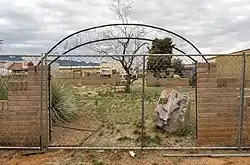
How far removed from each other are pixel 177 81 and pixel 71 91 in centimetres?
422

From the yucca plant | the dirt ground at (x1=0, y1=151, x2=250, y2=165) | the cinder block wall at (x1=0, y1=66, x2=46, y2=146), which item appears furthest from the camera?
the yucca plant

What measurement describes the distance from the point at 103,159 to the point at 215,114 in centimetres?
223

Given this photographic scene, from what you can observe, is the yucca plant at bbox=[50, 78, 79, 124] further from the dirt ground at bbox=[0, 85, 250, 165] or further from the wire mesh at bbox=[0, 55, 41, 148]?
the wire mesh at bbox=[0, 55, 41, 148]

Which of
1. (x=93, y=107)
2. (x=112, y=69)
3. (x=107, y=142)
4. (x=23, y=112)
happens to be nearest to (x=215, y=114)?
(x=107, y=142)

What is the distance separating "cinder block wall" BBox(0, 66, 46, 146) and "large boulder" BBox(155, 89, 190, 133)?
247 centimetres

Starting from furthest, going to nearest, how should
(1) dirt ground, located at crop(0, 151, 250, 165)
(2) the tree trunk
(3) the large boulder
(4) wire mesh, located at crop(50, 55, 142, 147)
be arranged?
(2) the tree trunk, (3) the large boulder, (4) wire mesh, located at crop(50, 55, 142, 147), (1) dirt ground, located at crop(0, 151, 250, 165)

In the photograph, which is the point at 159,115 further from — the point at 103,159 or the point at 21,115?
the point at 21,115

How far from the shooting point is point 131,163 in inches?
206

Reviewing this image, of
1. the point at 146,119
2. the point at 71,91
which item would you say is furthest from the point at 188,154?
the point at 71,91

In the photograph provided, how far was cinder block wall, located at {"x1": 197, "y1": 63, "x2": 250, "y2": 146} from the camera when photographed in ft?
19.8

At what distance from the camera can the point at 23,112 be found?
6.02 meters

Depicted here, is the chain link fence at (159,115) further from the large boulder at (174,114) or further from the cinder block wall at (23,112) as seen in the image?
the cinder block wall at (23,112)

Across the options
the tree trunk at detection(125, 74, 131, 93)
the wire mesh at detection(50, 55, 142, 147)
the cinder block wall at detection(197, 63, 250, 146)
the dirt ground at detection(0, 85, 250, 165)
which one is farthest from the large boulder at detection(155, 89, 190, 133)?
the tree trunk at detection(125, 74, 131, 93)

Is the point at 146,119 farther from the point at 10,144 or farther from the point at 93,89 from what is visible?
the point at 93,89
